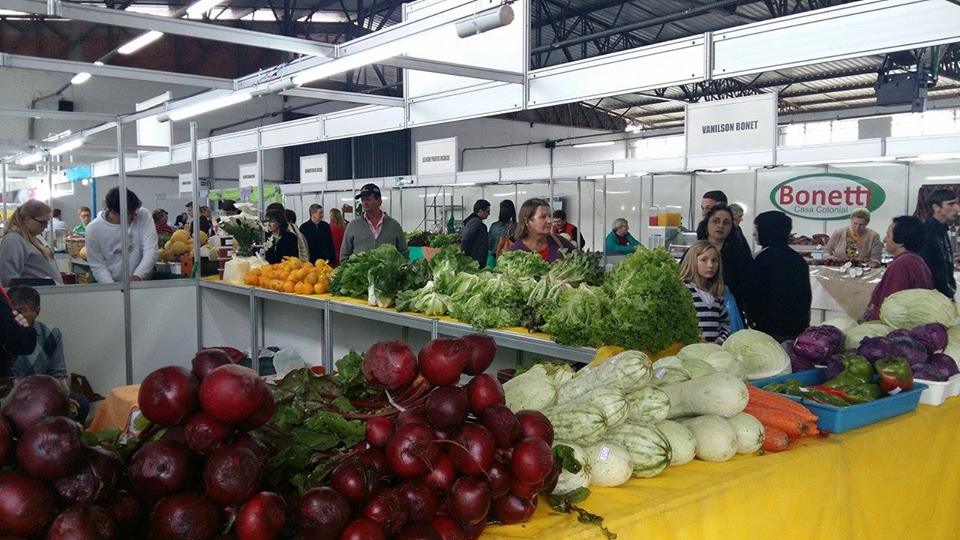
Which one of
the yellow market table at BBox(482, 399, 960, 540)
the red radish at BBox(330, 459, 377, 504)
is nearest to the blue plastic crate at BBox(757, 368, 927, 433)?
the yellow market table at BBox(482, 399, 960, 540)

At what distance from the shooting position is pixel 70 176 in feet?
47.8

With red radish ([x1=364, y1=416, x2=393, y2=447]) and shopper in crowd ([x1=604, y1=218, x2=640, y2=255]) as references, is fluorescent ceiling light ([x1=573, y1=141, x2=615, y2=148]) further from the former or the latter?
red radish ([x1=364, y1=416, x2=393, y2=447])

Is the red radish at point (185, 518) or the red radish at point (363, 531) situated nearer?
the red radish at point (185, 518)

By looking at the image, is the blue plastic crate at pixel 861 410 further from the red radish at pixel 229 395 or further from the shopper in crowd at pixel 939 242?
the shopper in crowd at pixel 939 242

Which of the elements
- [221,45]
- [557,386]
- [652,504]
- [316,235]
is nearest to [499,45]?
[557,386]

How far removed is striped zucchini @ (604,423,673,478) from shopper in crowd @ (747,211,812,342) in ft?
9.66

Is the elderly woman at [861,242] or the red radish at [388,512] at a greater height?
the elderly woman at [861,242]

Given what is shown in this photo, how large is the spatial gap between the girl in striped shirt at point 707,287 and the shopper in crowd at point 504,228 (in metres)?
2.73

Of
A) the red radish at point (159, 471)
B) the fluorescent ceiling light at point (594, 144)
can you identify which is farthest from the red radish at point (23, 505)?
the fluorescent ceiling light at point (594, 144)

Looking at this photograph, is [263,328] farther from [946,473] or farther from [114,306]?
[946,473]

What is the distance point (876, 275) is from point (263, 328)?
7.22m

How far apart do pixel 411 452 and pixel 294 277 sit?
5.28 meters

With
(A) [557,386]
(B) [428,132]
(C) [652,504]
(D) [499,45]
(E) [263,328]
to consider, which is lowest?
(E) [263,328]

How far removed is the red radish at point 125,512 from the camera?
4.35 ft
